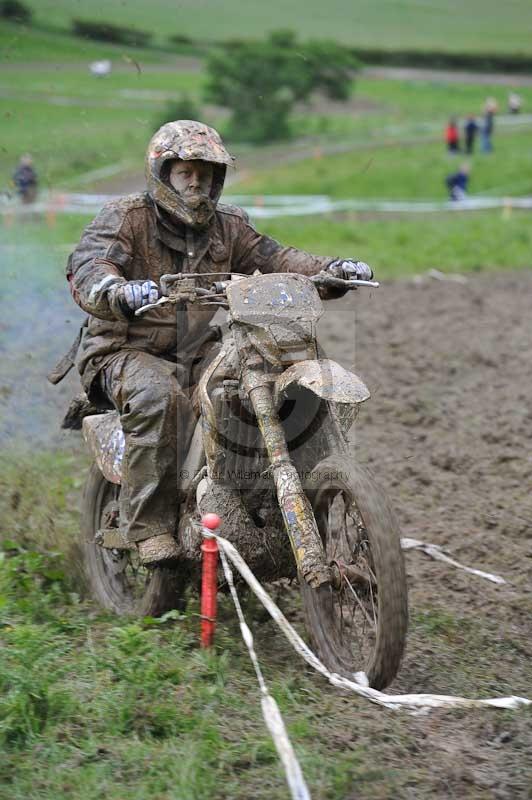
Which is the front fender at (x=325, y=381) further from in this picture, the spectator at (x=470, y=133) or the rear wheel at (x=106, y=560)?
the spectator at (x=470, y=133)

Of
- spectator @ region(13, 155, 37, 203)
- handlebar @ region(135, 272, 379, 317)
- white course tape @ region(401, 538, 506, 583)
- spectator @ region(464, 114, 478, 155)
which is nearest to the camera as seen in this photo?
handlebar @ region(135, 272, 379, 317)

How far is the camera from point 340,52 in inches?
1538

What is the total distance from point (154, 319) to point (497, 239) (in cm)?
1491

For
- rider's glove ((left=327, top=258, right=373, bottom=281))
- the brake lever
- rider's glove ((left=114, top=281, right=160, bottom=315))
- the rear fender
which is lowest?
the rear fender

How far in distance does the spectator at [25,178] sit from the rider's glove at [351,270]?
5.11m

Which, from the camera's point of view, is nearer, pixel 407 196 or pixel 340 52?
pixel 407 196

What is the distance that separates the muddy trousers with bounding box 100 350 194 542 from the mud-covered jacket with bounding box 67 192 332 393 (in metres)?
0.15

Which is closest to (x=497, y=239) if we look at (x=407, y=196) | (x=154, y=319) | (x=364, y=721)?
(x=407, y=196)

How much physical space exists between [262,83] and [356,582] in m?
32.2

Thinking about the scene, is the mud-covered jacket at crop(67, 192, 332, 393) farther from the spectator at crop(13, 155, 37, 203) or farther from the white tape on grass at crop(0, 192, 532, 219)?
the white tape on grass at crop(0, 192, 532, 219)

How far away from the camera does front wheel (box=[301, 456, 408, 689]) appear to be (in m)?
4.67

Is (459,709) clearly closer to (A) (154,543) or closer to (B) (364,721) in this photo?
(B) (364,721)

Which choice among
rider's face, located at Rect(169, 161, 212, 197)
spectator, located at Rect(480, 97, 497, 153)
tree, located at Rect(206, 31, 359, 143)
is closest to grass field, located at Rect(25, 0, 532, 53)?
tree, located at Rect(206, 31, 359, 143)

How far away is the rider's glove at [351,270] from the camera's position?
5.66m
